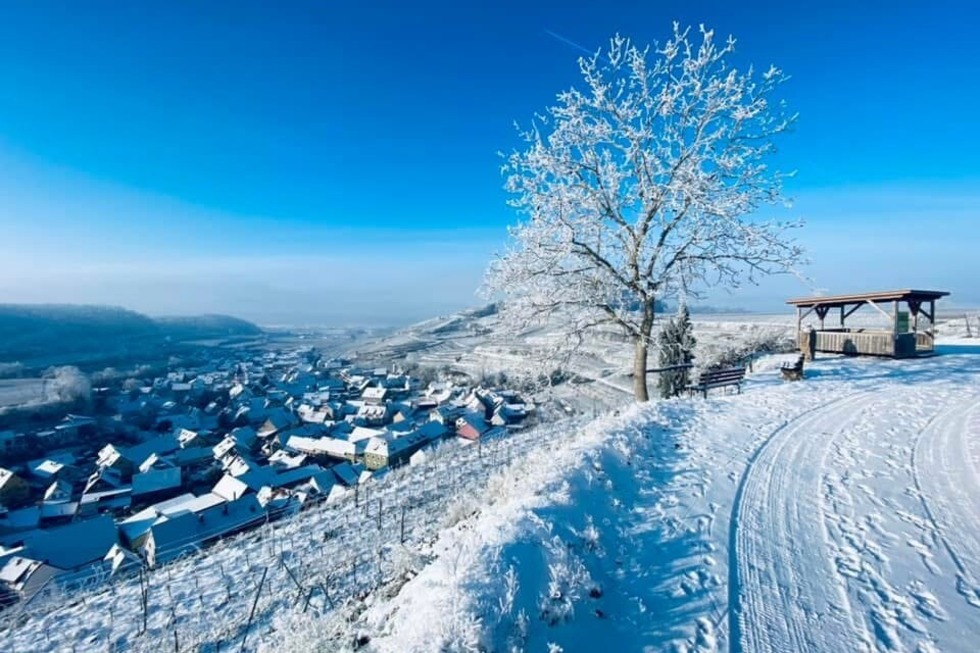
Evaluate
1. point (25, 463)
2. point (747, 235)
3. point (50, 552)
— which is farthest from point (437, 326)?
point (747, 235)

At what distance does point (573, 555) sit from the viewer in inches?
169

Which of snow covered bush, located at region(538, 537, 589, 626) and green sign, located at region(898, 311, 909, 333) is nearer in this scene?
snow covered bush, located at region(538, 537, 589, 626)

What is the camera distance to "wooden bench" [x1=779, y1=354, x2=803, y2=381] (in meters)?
15.8

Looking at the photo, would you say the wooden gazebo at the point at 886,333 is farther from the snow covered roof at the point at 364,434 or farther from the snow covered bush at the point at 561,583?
the snow covered roof at the point at 364,434

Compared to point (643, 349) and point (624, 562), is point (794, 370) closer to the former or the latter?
point (643, 349)

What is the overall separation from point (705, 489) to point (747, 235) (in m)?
8.15

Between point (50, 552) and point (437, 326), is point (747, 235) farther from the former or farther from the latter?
point (437, 326)

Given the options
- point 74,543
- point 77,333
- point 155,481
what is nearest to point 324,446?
point 155,481

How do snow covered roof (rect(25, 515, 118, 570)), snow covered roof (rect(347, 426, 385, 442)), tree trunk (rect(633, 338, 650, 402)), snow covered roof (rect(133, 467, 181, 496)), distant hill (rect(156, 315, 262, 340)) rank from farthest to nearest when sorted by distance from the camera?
distant hill (rect(156, 315, 262, 340)) < snow covered roof (rect(347, 426, 385, 442)) < snow covered roof (rect(133, 467, 181, 496)) < snow covered roof (rect(25, 515, 118, 570)) < tree trunk (rect(633, 338, 650, 402))

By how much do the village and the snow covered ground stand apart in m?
6.22

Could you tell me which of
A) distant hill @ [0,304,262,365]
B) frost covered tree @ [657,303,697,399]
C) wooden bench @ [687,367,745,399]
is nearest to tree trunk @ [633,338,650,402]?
wooden bench @ [687,367,745,399]

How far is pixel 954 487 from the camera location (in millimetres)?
6402

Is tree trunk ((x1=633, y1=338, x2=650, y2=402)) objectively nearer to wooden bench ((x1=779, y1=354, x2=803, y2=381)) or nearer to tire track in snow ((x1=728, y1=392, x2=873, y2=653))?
tire track in snow ((x1=728, y1=392, x2=873, y2=653))

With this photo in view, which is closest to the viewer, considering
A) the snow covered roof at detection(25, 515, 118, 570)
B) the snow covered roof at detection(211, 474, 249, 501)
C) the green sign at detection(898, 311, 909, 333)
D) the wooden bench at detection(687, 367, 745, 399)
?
the wooden bench at detection(687, 367, 745, 399)
